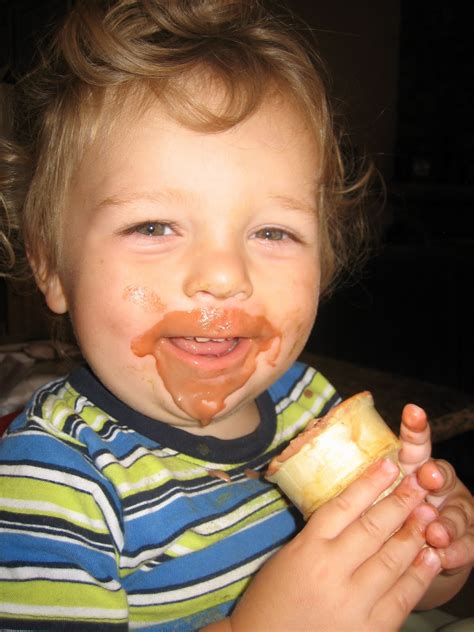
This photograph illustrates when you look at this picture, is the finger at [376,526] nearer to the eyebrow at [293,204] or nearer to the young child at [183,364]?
the young child at [183,364]

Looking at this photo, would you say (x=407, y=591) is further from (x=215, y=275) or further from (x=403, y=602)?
(x=215, y=275)

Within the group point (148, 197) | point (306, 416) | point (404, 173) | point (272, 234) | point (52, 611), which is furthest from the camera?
point (404, 173)

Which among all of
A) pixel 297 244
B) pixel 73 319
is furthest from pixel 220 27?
pixel 73 319

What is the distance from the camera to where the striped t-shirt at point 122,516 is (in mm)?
657

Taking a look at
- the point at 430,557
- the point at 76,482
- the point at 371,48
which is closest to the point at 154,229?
the point at 76,482

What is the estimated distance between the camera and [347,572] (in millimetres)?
686

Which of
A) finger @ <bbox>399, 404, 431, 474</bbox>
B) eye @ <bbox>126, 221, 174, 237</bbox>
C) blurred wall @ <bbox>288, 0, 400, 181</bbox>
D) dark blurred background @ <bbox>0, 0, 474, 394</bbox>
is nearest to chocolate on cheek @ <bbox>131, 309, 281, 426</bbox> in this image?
eye @ <bbox>126, 221, 174, 237</bbox>

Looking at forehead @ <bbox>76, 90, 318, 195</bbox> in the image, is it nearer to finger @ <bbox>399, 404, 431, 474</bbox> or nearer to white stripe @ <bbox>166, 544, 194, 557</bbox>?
finger @ <bbox>399, 404, 431, 474</bbox>

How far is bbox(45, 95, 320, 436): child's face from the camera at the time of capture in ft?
2.41

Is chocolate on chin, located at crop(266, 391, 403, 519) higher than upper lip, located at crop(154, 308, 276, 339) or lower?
lower

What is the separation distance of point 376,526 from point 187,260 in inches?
15.5

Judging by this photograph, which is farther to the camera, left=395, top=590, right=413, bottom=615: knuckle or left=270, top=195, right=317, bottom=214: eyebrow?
left=270, top=195, right=317, bottom=214: eyebrow

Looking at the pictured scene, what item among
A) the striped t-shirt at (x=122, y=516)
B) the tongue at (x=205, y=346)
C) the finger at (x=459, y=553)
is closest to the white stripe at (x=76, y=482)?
the striped t-shirt at (x=122, y=516)

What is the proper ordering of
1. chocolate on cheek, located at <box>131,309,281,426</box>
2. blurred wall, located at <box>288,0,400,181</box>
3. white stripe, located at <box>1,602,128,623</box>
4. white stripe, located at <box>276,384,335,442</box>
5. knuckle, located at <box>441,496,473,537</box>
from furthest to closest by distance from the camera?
blurred wall, located at <box>288,0,400,181</box> → white stripe, located at <box>276,384,335,442</box> → knuckle, located at <box>441,496,473,537</box> → chocolate on cheek, located at <box>131,309,281,426</box> → white stripe, located at <box>1,602,128,623</box>
